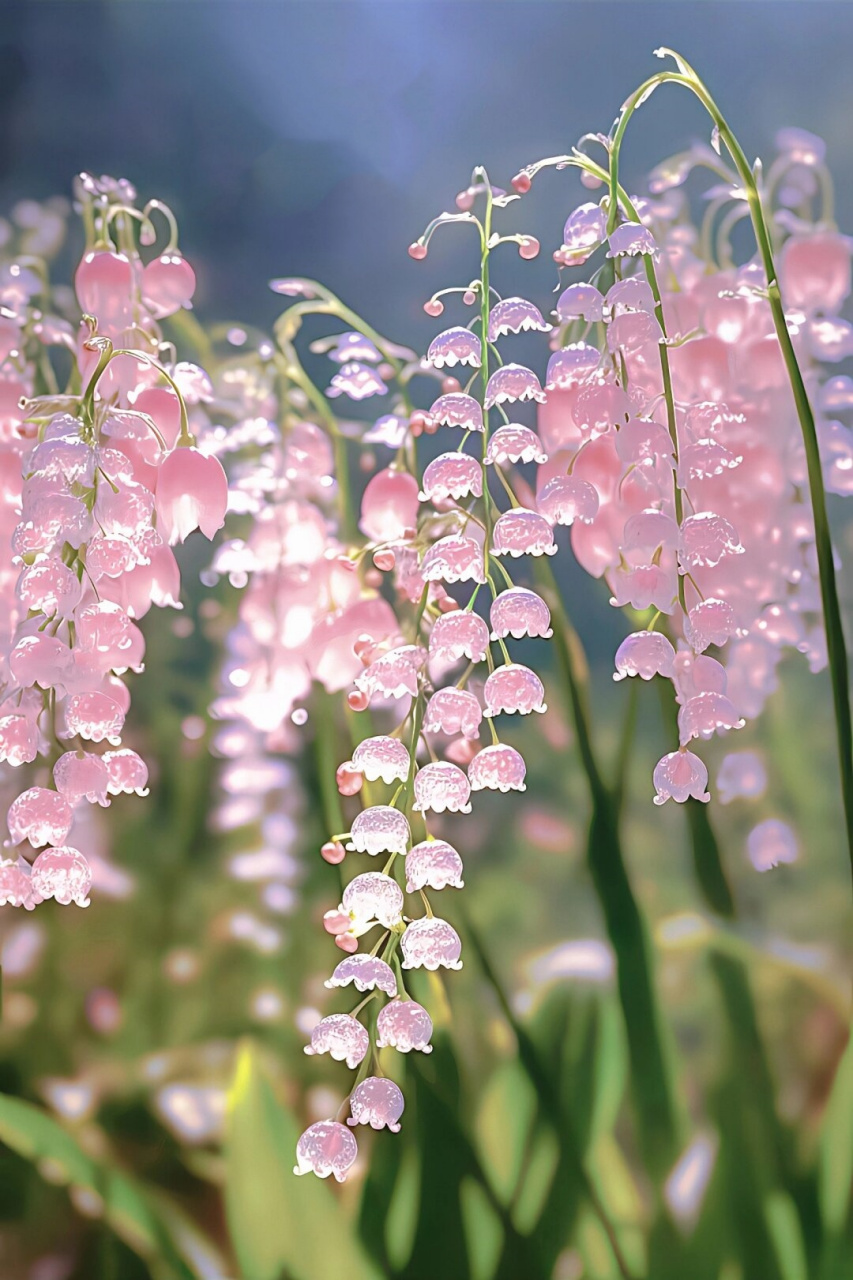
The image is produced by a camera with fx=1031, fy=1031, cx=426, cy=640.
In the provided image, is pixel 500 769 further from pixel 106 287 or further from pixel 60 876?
pixel 106 287

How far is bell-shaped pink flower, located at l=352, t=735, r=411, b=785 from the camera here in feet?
3.20

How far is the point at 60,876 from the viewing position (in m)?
0.99

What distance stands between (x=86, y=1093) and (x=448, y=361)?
3.23 ft

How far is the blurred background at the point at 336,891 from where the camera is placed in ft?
3.90

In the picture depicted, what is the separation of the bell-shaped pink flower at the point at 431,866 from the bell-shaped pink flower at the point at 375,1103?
18 centimetres

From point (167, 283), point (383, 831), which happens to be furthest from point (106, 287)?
point (383, 831)

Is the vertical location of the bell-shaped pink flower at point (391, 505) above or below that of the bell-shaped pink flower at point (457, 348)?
below

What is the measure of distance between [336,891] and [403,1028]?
0.32 metres

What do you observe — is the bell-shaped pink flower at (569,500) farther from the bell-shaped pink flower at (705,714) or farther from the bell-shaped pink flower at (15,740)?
the bell-shaped pink flower at (15,740)

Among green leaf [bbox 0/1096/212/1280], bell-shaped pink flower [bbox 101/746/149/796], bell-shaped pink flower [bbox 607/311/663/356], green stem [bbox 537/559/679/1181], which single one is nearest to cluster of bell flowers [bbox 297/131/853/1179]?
bell-shaped pink flower [bbox 607/311/663/356]

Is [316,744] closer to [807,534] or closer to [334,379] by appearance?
[334,379]

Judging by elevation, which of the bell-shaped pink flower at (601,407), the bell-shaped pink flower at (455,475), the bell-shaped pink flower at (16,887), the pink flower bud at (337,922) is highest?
the bell-shaped pink flower at (601,407)

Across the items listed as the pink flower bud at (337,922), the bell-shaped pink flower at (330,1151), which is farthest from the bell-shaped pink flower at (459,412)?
the bell-shaped pink flower at (330,1151)

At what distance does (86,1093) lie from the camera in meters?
1.28
